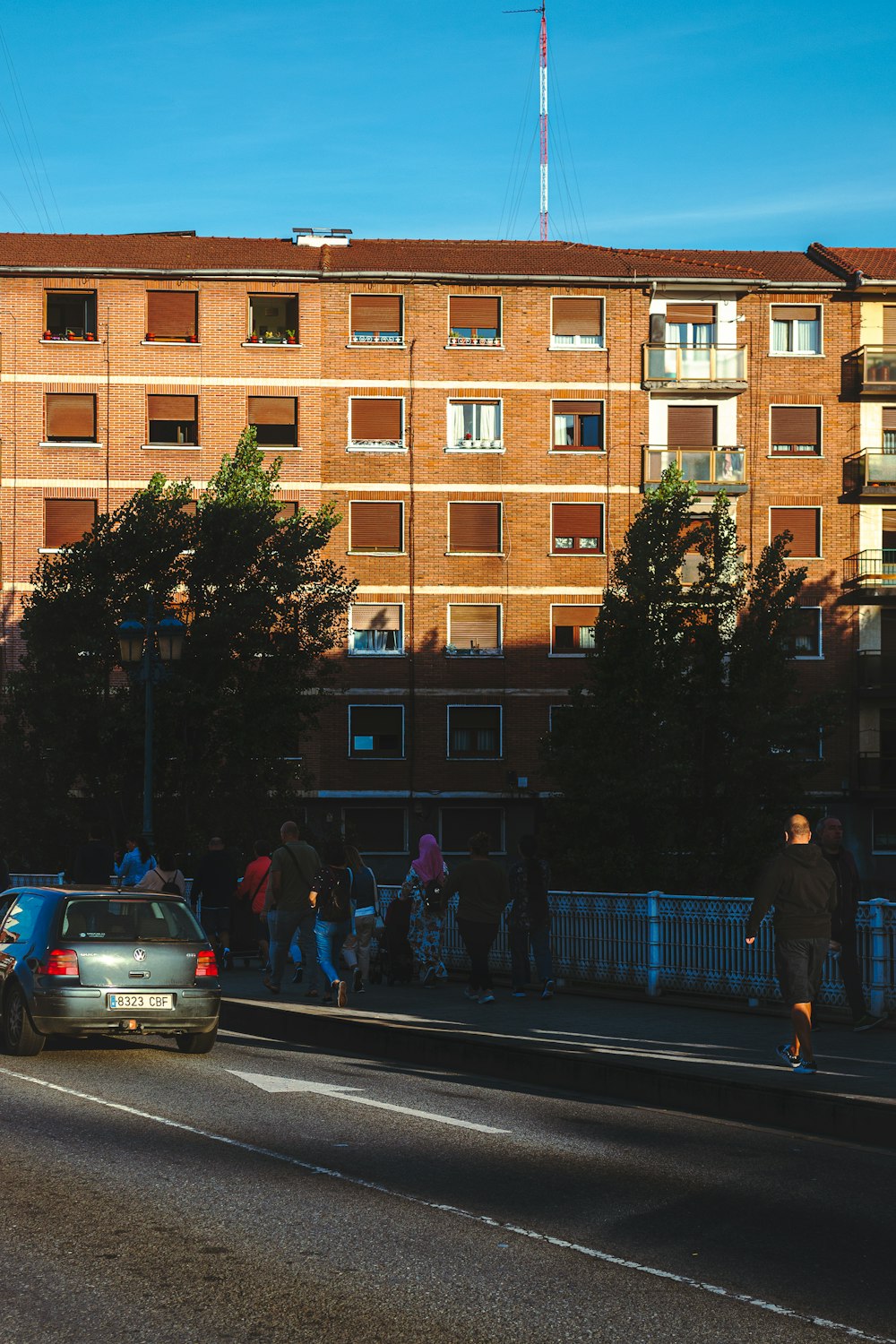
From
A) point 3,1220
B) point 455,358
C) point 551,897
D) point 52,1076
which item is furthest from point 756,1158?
point 455,358

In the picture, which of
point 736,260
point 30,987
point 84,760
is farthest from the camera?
point 736,260

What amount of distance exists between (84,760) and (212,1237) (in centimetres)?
2977

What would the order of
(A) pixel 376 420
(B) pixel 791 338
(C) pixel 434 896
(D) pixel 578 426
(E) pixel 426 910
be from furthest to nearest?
(B) pixel 791 338
(D) pixel 578 426
(A) pixel 376 420
(C) pixel 434 896
(E) pixel 426 910

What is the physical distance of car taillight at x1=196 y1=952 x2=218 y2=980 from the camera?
13.1m

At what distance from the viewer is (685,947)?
16.4m

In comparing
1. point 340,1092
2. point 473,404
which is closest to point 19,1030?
point 340,1092

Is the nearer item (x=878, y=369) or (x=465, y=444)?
(x=465, y=444)

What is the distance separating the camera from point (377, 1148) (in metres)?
8.88

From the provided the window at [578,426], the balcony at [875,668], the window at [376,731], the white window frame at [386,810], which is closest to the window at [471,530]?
the window at [578,426]

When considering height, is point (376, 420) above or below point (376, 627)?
above

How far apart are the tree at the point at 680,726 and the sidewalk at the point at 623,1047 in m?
17.2

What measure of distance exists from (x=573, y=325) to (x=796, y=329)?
282 inches

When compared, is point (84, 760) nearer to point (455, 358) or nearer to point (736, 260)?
point (455, 358)

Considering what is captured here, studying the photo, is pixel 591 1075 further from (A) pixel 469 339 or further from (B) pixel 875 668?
(B) pixel 875 668
